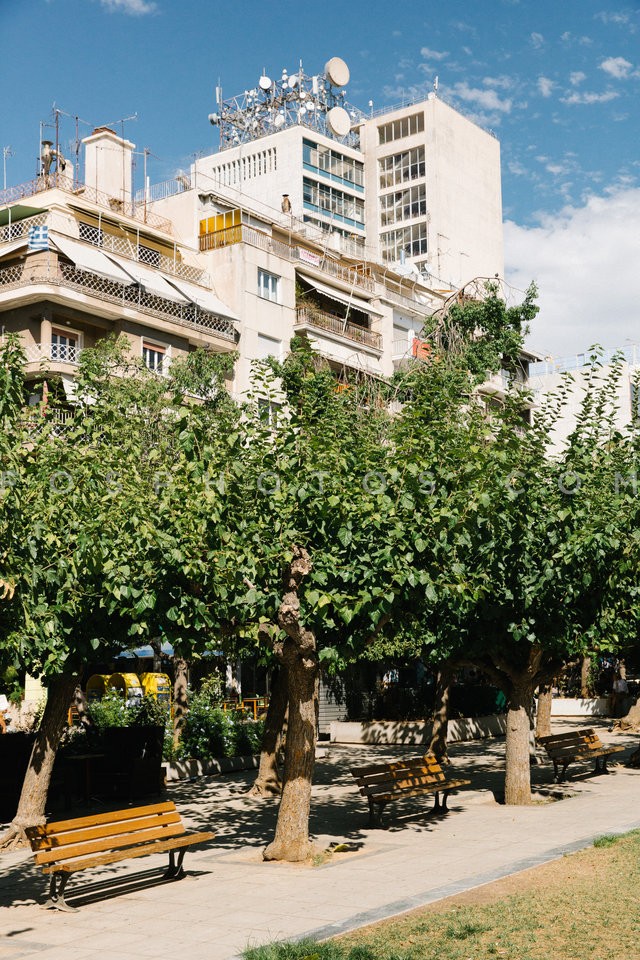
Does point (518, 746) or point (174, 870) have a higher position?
point (518, 746)

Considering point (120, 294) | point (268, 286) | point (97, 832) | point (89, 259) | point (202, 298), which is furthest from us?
point (268, 286)

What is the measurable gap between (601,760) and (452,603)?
8755 mm

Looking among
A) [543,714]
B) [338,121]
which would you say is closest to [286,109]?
[338,121]

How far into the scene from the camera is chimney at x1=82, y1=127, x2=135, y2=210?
148 feet

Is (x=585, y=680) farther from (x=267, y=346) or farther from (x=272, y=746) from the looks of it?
(x=272, y=746)

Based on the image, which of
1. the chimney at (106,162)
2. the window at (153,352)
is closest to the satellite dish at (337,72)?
the chimney at (106,162)

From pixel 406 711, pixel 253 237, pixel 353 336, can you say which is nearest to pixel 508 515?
pixel 406 711

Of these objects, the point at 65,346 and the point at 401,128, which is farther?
the point at 401,128

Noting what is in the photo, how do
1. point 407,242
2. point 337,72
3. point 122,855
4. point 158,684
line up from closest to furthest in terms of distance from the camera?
point 122,855, point 158,684, point 337,72, point 407,242

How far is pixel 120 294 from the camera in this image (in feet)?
125

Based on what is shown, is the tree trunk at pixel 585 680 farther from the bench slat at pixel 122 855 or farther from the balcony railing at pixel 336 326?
the bench slat at pixel 122 855

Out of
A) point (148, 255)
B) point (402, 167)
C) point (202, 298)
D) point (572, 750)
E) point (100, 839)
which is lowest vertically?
point (572, 750)

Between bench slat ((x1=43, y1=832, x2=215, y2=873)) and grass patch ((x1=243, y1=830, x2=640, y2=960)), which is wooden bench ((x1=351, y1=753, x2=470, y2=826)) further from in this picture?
grass patch ((x1=243, y1=830, x2=640, y2=960))

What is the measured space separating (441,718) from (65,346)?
19.7 metres
